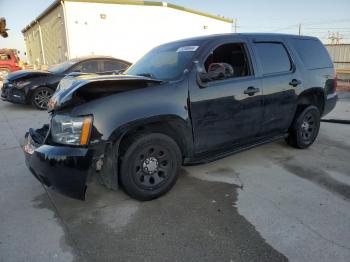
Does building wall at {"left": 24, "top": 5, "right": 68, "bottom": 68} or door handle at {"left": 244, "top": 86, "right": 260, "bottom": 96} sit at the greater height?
building wall at {"left": 24, "top": 5, "right": 68, "bottom": 68}

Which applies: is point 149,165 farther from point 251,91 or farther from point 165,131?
point 251,91

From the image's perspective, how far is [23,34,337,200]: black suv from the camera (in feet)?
9.46

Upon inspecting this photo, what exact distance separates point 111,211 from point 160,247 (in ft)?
2.70

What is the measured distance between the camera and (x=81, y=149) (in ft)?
9.29

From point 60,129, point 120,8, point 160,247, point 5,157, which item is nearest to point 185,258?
point 160,247

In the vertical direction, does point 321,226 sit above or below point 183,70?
below

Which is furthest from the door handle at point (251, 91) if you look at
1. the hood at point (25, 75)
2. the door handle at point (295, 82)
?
the hood at point (25, 75)

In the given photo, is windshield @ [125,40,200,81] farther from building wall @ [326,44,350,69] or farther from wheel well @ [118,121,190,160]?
building wall @ [326,44,350,69]

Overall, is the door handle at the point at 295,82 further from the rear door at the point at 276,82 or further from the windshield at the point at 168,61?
the windshield at the point at 168,61

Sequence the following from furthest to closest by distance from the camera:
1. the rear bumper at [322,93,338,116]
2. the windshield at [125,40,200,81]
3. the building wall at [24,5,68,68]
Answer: the building wall at [24,5,68,68] → the rear bumper at [322,93,338,116] → the windshield at [125,40,200,81]

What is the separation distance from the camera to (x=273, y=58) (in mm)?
4344

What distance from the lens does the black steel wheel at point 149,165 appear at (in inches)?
122

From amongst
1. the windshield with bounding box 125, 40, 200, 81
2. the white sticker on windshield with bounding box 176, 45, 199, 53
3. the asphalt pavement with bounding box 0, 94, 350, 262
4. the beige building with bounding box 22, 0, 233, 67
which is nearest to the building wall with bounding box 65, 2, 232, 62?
the beige building with bounding box 22, 0, 233, 67

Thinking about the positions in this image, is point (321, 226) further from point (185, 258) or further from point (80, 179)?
point (80, 179)
